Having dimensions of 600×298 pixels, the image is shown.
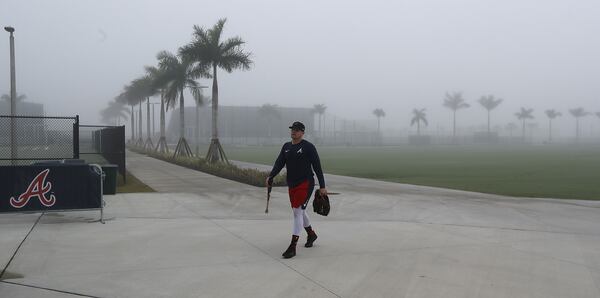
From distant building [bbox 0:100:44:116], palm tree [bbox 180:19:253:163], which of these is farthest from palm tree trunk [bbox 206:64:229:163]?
distant building [bbox 0:100:44:116]

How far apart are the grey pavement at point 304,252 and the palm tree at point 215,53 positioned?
13.9 m

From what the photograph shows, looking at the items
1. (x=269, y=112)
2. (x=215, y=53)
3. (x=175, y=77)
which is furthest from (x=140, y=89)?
(x=269, y=112)

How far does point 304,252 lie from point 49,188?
488 cm

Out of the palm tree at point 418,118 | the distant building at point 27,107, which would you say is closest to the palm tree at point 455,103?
the palm tree at point 418,118

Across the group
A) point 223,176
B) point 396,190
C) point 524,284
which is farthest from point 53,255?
point 223,176

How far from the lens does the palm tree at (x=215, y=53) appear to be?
24.9 meters

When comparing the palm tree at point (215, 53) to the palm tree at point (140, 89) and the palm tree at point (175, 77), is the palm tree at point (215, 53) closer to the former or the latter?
the palm tree at point (175, 77)

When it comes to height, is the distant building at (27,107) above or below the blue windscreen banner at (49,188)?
above

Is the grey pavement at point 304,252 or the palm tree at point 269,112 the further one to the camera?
the palm tree at point 269,112

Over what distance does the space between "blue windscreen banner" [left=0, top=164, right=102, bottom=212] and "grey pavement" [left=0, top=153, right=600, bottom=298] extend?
34 cm

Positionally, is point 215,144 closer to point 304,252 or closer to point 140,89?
point 304,252

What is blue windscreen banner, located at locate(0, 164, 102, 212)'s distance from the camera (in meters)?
8.48

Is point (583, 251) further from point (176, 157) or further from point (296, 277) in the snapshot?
point (176, 157)

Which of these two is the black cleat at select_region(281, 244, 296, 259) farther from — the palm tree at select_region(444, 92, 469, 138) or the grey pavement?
the palm tree at select_region(444, 92, 469, 138)
